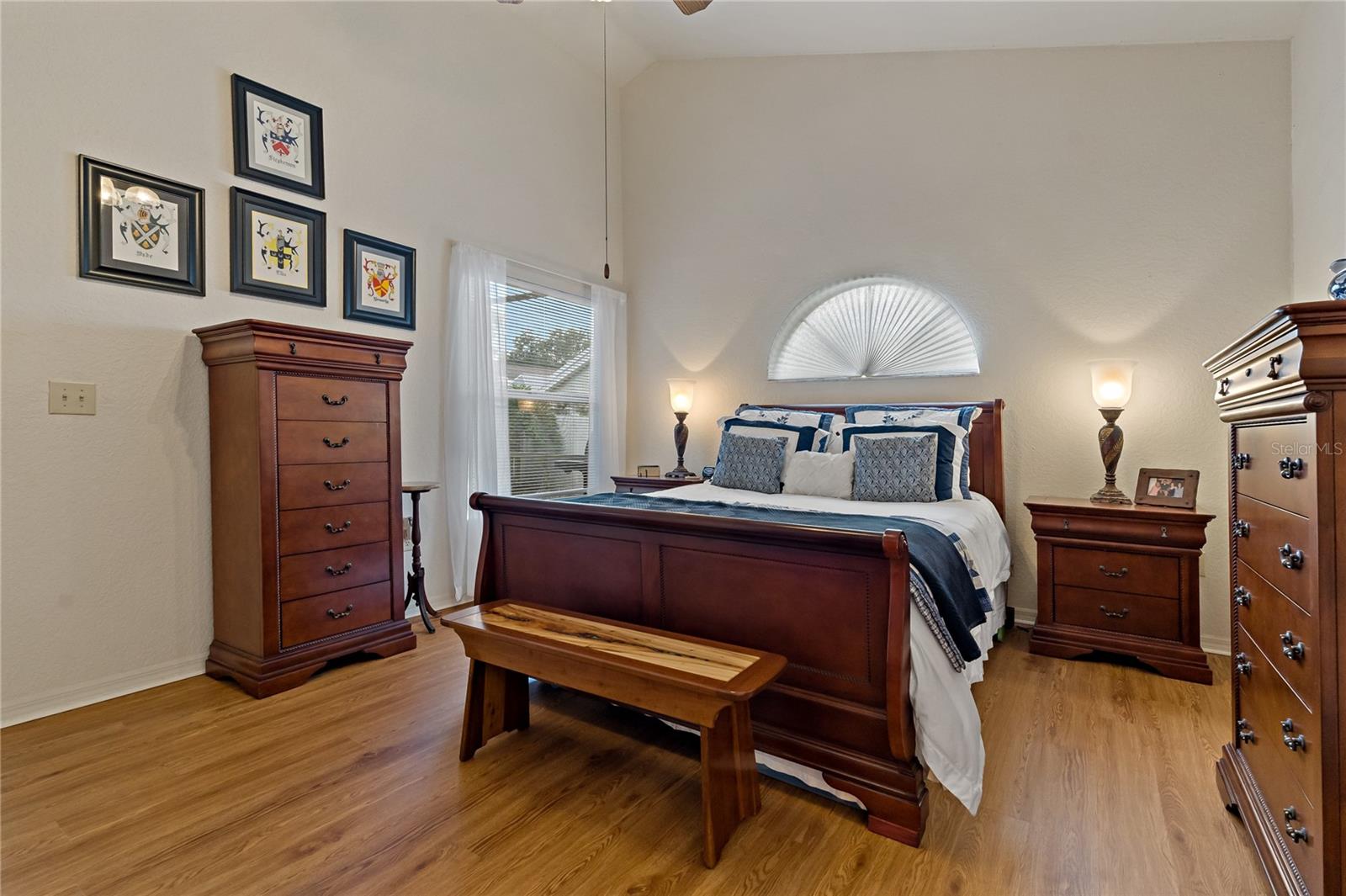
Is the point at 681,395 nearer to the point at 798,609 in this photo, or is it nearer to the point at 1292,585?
the point at 798,609

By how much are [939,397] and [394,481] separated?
2.92 m

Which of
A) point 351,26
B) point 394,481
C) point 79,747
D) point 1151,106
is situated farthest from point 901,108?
point 79,747

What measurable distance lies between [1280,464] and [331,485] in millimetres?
2992

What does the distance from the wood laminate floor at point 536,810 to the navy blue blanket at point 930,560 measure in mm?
453

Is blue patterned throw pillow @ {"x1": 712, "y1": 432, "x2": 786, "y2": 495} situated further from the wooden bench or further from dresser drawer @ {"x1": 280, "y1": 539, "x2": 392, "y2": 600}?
dresser drawer @ {"x1": 280, "y1": 539, "x2": 392, "y2": 600}

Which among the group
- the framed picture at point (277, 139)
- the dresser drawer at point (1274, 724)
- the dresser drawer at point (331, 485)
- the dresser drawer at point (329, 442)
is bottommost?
the dresser drawer at point (1274, 724)

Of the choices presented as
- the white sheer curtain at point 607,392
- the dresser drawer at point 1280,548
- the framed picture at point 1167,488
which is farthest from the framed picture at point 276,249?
the framed picture at point 1167,488

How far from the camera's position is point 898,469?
289 cm

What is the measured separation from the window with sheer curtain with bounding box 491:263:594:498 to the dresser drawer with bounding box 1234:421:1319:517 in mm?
3227

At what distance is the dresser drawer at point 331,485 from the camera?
99.7 inches

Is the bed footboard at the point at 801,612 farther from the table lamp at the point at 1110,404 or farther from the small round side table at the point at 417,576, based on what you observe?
the table lamp at the point at 1110,404

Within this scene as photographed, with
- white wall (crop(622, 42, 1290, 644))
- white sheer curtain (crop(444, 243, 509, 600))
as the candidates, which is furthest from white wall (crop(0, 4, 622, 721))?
white wall (crop(622, 42, 1290, 644))

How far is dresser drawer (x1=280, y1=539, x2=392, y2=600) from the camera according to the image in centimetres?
253

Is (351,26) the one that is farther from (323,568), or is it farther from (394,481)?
(323,568)
